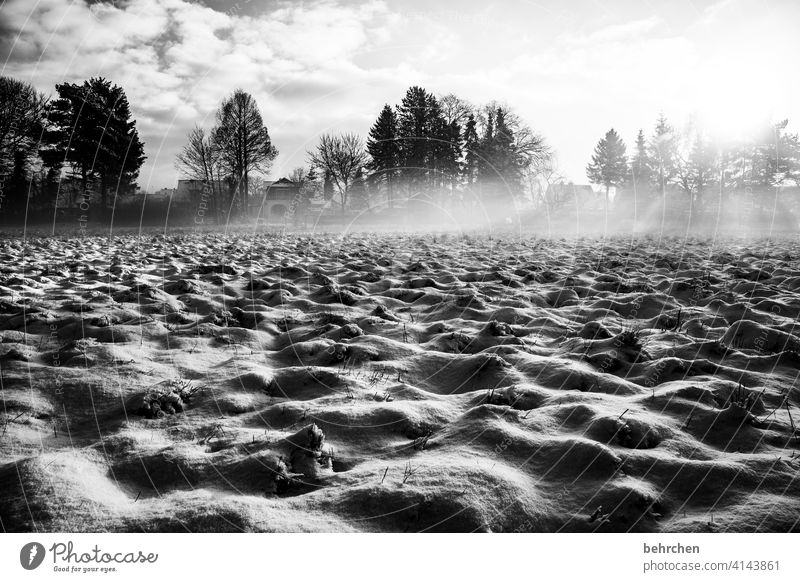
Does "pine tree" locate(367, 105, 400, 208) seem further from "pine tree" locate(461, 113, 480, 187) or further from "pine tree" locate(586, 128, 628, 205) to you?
"pine tree" locate(586, 128, 628, 205)

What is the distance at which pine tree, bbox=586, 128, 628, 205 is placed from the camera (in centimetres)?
5622

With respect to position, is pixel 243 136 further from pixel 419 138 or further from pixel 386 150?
pixel 386 150

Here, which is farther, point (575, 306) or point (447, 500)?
point (575, 306)

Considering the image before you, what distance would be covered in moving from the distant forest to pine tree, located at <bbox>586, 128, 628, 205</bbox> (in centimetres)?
26

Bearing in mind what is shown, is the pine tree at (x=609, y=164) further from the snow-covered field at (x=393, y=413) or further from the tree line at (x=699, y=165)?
the snow-covered field at (x=393, y=413)

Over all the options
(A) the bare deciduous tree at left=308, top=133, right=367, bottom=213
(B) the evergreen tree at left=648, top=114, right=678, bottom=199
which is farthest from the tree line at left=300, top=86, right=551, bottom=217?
(B) the evergreen tree at left=648, top=114, right=678, bottom=199

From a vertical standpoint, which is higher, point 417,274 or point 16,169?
point 16,169

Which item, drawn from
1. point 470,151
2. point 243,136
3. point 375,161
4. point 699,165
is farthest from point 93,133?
point 699,165

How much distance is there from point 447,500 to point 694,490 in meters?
1.21

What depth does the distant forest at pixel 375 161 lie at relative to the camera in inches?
880

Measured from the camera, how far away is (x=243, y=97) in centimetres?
2148

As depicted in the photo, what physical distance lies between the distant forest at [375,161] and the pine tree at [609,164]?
259mm
